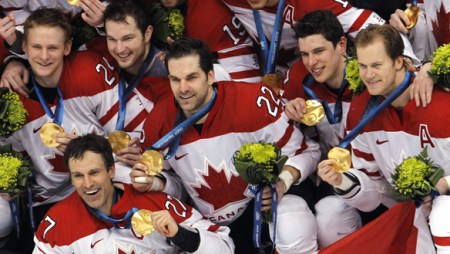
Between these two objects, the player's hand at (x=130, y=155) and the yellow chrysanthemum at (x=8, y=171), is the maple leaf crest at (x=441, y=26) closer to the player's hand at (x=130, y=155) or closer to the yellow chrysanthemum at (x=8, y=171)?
the player's hand at (x=130, y=155)

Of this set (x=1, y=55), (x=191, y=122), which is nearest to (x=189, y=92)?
(x=191, y=122)

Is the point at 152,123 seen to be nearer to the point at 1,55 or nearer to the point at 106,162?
the point at 106,162

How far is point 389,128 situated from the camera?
511 cm

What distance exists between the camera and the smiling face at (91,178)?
17.1 feet

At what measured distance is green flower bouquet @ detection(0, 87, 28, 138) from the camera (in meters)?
5.44

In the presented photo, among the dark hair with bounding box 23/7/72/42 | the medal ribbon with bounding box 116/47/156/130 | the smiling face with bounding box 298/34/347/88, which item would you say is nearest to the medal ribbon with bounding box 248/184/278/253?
the smiling face with bounding box 298/34/347/88

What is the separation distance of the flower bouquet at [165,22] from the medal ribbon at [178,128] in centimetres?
83

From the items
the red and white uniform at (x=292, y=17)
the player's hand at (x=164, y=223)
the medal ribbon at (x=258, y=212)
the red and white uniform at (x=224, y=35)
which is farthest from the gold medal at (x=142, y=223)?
the red and white uniform at (x=292, y=17)

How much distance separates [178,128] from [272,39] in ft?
3.45

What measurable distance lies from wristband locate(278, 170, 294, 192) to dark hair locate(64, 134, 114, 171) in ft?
3.04

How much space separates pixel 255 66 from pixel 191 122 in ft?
3.95

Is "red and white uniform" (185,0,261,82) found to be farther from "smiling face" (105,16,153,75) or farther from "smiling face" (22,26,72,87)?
"smiling face" (22,26,72,87)

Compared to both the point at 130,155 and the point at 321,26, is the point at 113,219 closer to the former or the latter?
the point at 130,155

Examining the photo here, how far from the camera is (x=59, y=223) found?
526cm
